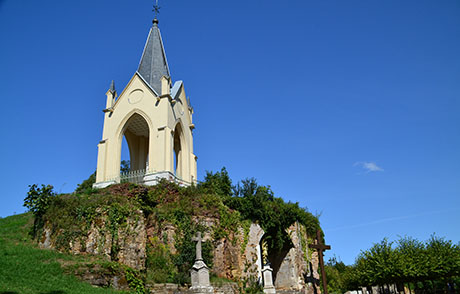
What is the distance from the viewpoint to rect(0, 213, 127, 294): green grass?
9.94m

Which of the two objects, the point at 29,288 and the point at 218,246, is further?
the point at 218,246

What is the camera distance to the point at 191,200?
18.0 metres

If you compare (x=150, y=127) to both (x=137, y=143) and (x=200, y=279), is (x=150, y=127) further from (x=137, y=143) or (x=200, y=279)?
(x=200, y=279)

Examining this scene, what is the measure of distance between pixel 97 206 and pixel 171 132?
6.81 meters

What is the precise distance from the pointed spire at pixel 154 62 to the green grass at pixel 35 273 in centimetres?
1195

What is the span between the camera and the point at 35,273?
441 inches

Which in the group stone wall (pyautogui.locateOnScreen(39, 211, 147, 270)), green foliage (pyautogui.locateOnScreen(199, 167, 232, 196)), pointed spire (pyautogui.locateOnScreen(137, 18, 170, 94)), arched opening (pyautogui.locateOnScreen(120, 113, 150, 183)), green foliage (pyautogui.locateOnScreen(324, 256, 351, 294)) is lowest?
green foliage (pyautogui.locateOnScreen(324, 256, 351, 294))

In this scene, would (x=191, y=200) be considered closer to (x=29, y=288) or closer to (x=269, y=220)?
(x=269, y=220)

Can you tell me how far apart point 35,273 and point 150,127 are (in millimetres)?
11170

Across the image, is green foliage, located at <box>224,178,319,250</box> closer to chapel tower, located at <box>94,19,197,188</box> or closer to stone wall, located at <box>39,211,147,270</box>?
chapel tower, located at <box>94,19,197,188</box>

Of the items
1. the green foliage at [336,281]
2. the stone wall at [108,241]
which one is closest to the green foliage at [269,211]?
the stone wall at [108,241]

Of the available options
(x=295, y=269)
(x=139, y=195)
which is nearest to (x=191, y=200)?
(x=139, y=195)

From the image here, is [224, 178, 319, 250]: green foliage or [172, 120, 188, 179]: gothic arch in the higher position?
[172, 120, 188, 179]: gothic arch

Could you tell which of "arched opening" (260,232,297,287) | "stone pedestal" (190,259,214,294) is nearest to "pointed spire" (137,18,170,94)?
"arched opening" (260,232,297,287)
